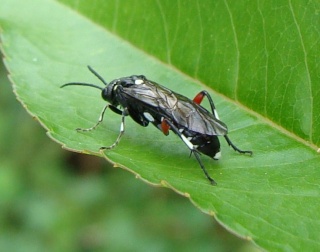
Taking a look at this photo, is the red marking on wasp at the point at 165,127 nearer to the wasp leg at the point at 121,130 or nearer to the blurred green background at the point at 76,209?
the wasp leg at the point at 121,130

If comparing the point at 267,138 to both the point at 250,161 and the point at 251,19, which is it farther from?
the point at 251,19

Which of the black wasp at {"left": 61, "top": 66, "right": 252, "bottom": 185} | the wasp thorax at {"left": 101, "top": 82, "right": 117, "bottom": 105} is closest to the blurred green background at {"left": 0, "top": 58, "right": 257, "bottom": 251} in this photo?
the black wasp at {"left": 61, "top": 66, "right": 252, "bottom": 185}

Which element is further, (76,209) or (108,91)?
(76,209)

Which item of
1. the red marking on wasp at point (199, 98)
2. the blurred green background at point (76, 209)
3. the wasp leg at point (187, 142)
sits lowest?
the blurred green background at point (76, 209)

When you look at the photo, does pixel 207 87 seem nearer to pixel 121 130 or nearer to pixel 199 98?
pixel 199 98

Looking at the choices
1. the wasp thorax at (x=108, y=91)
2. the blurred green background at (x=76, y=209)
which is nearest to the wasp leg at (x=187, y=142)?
the wasp thorax at (x=108, y=91)

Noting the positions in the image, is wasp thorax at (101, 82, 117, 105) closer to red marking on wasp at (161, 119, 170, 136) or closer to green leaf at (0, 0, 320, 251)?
green leaf at (0, 0, 320, 251)

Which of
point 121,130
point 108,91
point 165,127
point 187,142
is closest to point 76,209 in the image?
point 108,91
